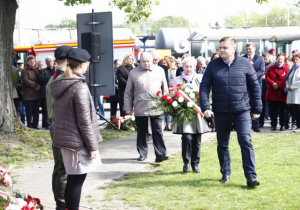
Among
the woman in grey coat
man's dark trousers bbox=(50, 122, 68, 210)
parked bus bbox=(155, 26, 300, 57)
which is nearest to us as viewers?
man's dark trousers bbox=(50, 122, 68, 210)

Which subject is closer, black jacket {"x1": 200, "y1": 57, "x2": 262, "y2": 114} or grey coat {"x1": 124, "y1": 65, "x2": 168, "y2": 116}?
black jacket {"x1": 200, "y1": 57, "x2": 262, "y2": 114}

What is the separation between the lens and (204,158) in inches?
409

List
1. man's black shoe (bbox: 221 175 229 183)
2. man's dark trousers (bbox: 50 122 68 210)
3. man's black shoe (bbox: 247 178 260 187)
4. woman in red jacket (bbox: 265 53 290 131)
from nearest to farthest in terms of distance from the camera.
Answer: man's dark trousers (bbox: 50 122 68 210) → man's black shoe (bbox: 247 178 260 187) → man's black shoe (bbox: 221 175 229 183) → woman in red jacket (bbox: 265 53 290 131)

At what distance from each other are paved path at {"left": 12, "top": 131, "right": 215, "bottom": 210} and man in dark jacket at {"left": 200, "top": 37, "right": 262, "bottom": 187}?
6.96 ft

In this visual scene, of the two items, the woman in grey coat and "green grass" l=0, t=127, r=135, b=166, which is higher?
the woman in grey coat

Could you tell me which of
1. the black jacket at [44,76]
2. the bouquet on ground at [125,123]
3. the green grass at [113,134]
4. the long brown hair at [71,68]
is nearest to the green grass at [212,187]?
the long brown hair at [71,68]

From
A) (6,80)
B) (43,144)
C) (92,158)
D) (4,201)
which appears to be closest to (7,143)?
(43,144)

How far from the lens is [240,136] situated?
7.67 m

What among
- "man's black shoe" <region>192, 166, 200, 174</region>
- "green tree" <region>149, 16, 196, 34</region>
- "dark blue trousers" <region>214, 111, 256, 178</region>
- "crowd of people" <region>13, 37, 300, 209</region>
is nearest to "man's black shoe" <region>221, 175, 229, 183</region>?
"crowd of people" <region>13, 37, 300, 209</region>

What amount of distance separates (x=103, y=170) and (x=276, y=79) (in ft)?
23.0

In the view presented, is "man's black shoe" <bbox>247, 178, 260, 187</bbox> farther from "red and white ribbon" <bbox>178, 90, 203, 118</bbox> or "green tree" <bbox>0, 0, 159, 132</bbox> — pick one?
"green tree" <bbox>0, 0, 159, 132</bbox>

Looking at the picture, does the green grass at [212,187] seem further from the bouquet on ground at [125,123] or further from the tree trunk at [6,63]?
the bouquet on ground at [125,123]

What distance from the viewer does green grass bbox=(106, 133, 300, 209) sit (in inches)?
273

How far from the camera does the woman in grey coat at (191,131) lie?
8.87m
